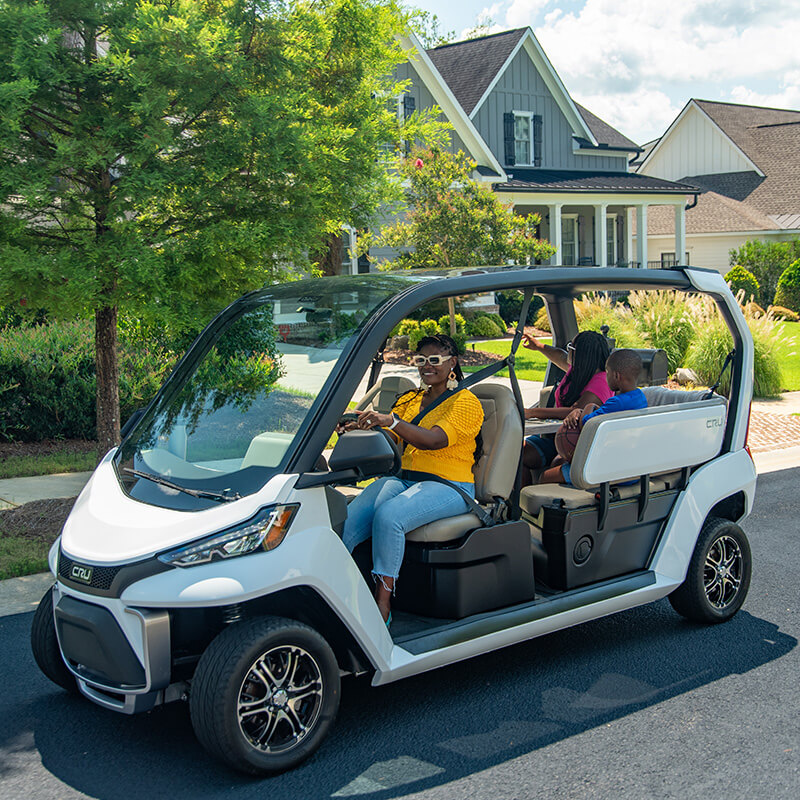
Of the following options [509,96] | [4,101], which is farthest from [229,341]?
[509,96]

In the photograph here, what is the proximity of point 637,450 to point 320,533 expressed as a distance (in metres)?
1.95

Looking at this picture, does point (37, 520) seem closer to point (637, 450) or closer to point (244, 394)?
point (244, 394)

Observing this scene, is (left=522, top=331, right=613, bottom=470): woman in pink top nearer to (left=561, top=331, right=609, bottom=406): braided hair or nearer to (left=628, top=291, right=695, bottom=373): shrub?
(left=561, top=331, right=609, bottom=406): braided hair

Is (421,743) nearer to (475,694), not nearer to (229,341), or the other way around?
(475,694)

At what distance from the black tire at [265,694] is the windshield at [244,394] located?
0.59 meters

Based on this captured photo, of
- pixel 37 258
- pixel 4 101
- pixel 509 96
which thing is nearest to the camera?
pixel 4 101

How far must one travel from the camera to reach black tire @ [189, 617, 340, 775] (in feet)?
12.0

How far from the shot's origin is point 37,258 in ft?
21.4

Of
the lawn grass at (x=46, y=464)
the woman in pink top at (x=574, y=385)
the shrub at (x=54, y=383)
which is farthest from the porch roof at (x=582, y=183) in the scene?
the woman in pink top at (x=574, y=385)

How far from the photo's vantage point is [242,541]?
12.3ft

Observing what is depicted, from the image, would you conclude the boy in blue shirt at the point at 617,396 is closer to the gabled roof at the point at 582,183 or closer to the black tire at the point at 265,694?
the black tire at the point at 265,694

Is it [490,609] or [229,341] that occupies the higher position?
[229,341]

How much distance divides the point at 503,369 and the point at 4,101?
12.0ft

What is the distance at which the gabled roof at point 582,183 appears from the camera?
93.3 feet
